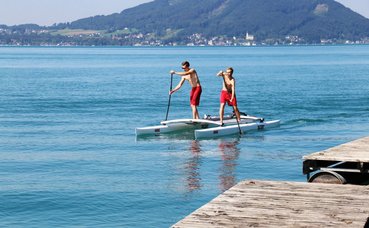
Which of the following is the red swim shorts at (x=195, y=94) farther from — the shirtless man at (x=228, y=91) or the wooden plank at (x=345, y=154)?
the wooden plank at (x=345, y=154)

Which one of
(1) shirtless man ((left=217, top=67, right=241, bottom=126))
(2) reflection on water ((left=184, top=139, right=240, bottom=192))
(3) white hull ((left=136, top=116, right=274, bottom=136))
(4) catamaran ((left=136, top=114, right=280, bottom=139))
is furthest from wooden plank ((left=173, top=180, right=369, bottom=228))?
(3) white hull ((left=136, top=116, right=274, bottom=136))

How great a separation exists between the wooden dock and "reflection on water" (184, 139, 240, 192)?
10.4ft

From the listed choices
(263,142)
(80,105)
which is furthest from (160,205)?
(80,105)

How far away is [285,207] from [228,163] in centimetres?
1092

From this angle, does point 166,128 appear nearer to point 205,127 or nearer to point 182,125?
point 182,125

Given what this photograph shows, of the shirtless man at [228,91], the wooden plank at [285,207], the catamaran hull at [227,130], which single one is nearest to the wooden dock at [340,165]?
the wooden plank at [285,207]

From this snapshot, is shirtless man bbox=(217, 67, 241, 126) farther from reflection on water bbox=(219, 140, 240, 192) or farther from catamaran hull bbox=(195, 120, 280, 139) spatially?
reflection on water bbox=(219, 140, 240, 192)

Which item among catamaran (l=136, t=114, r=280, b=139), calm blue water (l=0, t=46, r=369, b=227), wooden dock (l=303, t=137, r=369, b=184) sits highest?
wooden dock (l=303, t=137, r=369, b=184)

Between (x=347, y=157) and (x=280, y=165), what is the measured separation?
669cm

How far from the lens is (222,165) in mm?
21453

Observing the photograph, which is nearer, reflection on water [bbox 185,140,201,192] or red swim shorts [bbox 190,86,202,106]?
reflection on water [bbox 185,140,201,192]

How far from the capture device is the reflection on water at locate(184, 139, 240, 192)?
18625 mm

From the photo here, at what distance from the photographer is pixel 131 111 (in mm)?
39406

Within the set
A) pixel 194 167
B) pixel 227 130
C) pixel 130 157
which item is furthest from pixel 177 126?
pixel 194 167
